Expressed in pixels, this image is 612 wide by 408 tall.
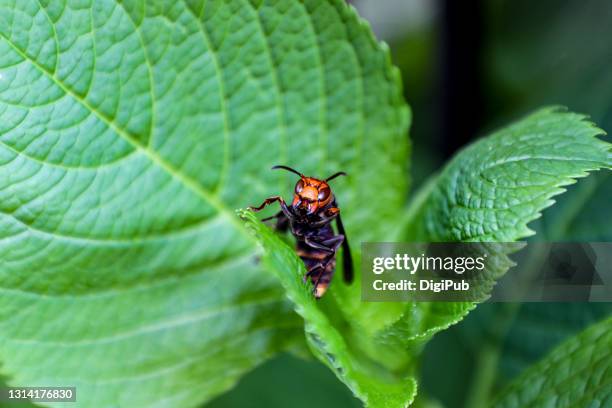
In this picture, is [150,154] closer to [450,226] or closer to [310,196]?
[310,196]

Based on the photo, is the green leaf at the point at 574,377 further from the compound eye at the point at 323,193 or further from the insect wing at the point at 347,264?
the compound eye at the point at 323,193

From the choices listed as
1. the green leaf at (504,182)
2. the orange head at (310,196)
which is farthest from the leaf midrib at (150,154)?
the green leaf at (504,182)

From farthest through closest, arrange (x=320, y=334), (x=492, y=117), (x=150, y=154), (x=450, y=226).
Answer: (x=492, y=117) → (x=150, y=154) → (x=450, y=226) → (x=320, y=334)

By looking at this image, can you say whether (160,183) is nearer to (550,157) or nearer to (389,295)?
(389,295)

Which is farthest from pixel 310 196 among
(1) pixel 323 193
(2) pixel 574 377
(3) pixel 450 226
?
(2) pixel 574 377

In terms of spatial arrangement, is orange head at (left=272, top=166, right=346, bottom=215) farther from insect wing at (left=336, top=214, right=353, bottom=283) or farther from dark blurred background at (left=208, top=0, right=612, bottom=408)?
dark blurred background at (left=208, top=0, right=612, bottom=408)

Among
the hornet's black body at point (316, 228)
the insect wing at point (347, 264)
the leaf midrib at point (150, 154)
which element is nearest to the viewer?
the leaf midrib at point (150, 154)

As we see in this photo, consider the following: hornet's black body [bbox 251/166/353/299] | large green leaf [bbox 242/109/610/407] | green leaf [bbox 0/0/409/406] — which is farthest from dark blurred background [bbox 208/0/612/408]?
green leaf [bbox 0/0/409/406]

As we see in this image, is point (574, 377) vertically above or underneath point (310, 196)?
underneath
